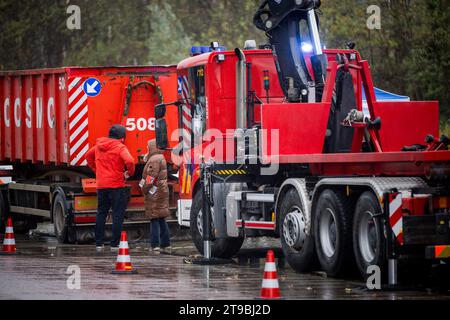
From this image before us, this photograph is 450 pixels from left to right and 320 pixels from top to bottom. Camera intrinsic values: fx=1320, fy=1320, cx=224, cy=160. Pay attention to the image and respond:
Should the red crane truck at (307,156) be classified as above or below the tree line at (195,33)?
below

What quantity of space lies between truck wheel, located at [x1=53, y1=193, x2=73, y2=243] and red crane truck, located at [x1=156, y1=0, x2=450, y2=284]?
2.46 m

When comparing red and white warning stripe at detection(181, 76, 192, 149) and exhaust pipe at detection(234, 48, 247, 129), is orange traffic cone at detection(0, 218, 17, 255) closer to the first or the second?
red and white warning stripe at detection(181, 76, 192, 149)


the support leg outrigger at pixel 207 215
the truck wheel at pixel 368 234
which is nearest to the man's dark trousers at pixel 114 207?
the support leg outrigger at pixel 207 215

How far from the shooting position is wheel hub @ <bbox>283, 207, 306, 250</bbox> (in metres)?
15.9

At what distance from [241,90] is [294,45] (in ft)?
3.17

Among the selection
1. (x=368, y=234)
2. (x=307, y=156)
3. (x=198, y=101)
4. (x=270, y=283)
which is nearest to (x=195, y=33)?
(x=198, y=101)

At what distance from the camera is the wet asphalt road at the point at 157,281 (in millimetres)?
13453

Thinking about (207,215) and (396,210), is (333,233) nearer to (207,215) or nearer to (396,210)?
(396,210)

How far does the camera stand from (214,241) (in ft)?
60.8

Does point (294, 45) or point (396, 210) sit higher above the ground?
point (294, 45)

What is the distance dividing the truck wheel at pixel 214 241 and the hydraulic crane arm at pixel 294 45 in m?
2.10

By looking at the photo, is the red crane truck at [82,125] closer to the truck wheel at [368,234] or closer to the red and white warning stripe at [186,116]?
the red and white warning stripe at [186,116]
